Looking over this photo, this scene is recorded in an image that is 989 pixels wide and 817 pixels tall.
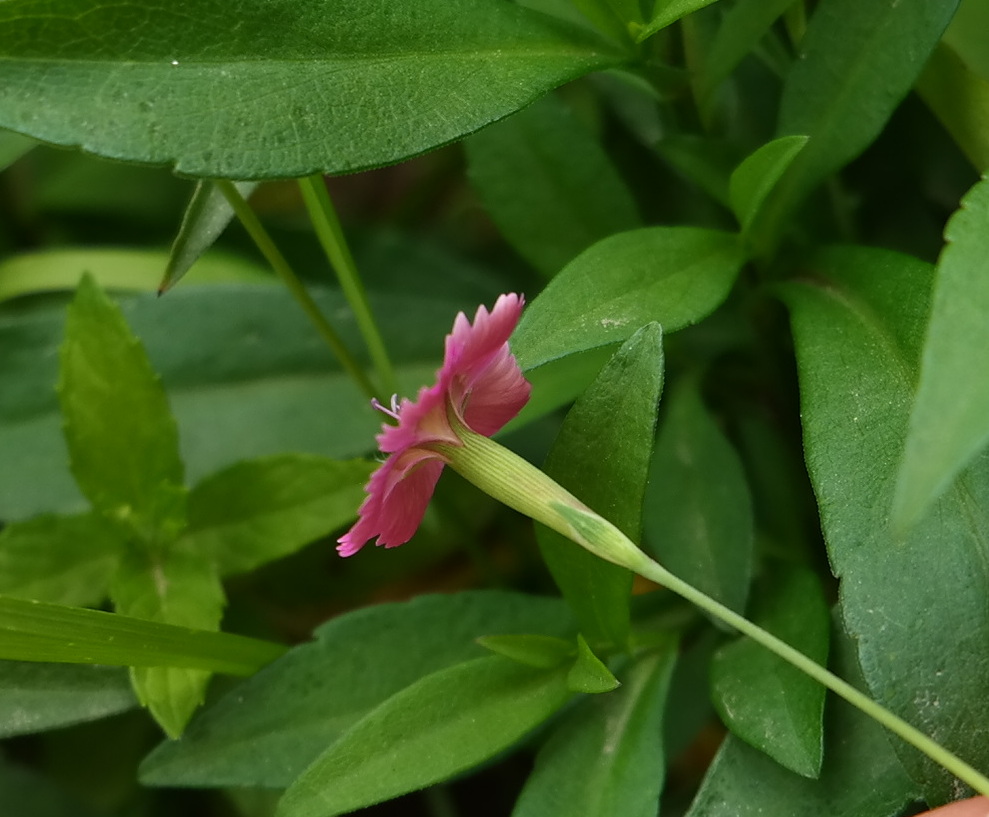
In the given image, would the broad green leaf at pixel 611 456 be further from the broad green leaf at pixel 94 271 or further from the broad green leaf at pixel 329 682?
the broad green leaf at pixel 94 271

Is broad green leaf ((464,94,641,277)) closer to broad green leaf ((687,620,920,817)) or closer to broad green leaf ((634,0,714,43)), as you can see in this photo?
broad green leaf ((634,0,714,43))

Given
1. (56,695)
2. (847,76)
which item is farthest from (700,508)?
(56,695)

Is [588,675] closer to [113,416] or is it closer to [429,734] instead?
[429,734]

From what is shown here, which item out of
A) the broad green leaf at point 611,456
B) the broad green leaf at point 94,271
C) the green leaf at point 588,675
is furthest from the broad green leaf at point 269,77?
the broad green leaf at point 94,271

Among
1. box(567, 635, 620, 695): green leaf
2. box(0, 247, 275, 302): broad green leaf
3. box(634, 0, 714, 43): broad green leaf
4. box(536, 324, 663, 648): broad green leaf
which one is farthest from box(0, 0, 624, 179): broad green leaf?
box(0, 247, 275, 302): broad green leaf

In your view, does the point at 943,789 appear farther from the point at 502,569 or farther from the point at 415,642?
the point at 502,569

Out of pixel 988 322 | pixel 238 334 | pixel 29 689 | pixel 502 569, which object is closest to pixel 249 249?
pixel 238 334
